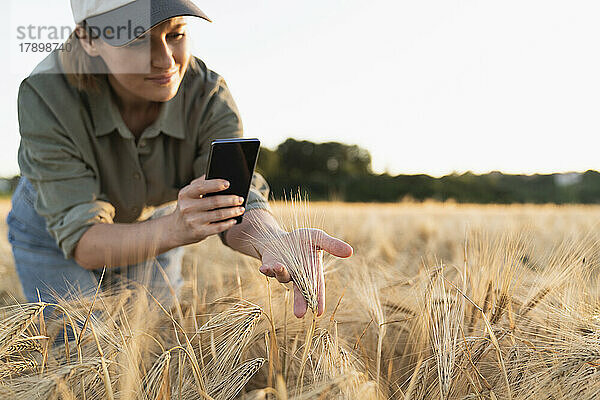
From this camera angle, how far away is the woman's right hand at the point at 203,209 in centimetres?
120

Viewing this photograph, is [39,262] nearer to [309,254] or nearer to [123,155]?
[123,155]

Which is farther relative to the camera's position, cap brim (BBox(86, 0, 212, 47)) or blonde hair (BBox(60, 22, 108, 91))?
blonde hair (BBox(60, 22, 108, 91))

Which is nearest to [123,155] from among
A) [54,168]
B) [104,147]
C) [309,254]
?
[104,147]

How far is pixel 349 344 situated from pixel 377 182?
20673 mm

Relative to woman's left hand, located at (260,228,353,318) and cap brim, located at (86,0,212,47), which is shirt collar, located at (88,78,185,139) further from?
woman's left hand, located at (260,228,353,318)

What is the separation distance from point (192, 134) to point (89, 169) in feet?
1.21

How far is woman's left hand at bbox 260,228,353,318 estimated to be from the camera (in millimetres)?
1130

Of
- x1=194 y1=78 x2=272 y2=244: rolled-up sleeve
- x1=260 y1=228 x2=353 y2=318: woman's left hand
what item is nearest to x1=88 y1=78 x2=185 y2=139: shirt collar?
x1=194 y1=78 x2=272 y2=244: rolled-up sleeve

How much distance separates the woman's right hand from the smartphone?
33mm

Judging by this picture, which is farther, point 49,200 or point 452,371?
point 49,200

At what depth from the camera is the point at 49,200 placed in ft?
5.26

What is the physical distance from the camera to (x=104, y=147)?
1.79m

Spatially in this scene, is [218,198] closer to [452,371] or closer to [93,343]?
[93,343]

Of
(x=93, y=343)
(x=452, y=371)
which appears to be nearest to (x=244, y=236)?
(x=93, y=343)
